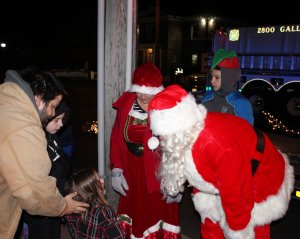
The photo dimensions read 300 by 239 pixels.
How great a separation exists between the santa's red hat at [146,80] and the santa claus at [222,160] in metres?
0.96

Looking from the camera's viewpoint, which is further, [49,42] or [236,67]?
[49,42]

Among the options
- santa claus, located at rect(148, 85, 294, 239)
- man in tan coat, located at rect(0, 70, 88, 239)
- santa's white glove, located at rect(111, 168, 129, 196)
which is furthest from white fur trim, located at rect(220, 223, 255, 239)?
santa's white glove, located at rect(111, 168, 129, 196)

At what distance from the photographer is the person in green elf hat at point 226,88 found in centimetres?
346

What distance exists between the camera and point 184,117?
219 cm

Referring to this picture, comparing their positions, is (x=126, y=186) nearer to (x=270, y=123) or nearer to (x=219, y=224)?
(x=219, y=224)

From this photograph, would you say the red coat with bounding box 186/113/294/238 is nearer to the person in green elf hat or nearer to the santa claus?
the santa claus

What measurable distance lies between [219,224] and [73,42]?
51265 mm

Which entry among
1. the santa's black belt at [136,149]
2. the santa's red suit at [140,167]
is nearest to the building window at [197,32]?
the santa's red suit at [140,167]

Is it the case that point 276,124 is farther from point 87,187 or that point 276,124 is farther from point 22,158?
point 22,158

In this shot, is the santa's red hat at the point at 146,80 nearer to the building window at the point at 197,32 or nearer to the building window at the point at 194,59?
the building window at the point at 197,32

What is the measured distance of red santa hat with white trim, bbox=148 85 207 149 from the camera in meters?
2.18

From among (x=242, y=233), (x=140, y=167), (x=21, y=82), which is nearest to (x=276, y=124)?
(x=140, y=167)

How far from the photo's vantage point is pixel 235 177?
2.08 metres

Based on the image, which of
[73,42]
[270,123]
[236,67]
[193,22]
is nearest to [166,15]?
[193,22]
